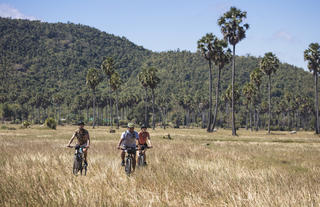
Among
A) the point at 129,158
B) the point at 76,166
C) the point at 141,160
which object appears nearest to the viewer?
the point at 76,166

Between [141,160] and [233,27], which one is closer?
[141,160]

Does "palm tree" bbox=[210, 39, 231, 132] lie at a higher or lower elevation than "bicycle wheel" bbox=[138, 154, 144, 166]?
higher

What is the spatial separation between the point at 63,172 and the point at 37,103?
456 ft

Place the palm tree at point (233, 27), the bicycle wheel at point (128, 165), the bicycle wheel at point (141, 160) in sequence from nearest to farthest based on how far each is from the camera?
the bicycle wheel at point (128, 165)
the bicycle wheel at point (141, 160)
the palm tree at point (233, 27)

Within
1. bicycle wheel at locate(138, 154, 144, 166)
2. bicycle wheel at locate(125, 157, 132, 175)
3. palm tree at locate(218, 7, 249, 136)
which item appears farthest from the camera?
palm tree at locate(218, 7, 249, 136)

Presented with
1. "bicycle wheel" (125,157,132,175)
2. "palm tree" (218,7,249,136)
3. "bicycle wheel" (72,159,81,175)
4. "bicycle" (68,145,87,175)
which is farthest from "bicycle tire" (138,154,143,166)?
"palm tree" (218,7,249,136)

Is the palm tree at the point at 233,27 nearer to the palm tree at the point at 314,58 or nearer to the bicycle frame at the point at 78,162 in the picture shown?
the palm tree at the point at 314,58

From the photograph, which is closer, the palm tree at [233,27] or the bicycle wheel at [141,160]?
the bicycle wheel at [141,160]

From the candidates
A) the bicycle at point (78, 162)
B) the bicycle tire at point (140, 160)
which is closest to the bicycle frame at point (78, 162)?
the bicycle at point (78, 162)

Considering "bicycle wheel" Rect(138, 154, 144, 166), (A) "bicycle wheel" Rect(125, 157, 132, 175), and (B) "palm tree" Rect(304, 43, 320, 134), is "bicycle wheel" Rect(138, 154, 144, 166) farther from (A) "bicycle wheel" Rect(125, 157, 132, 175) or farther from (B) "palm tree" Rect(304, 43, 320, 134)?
(B) "palm tree" Rect(304, 43, 320, 134)

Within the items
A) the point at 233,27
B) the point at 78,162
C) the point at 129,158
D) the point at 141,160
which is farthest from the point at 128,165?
the point at 233,27

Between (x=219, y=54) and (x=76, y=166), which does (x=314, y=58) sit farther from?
(x=76, y=166)

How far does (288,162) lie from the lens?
18.0m

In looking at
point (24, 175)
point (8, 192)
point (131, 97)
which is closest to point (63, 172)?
point (24, 175)
